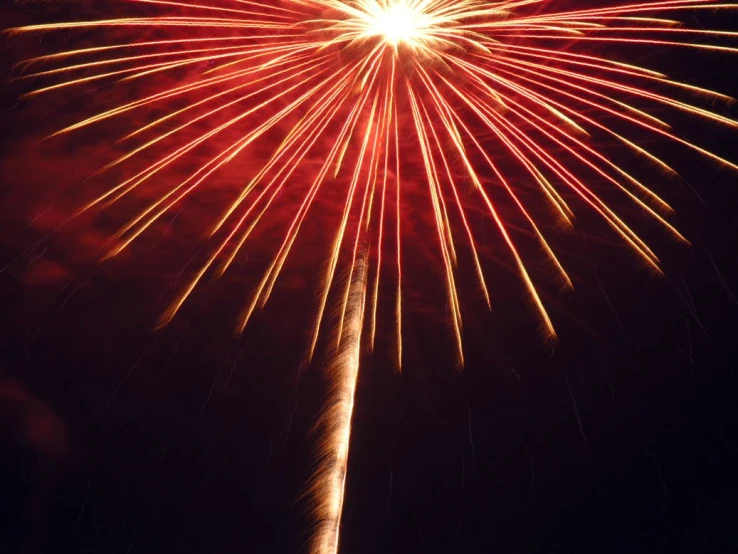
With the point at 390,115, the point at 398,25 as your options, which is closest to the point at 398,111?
the point at 390,115

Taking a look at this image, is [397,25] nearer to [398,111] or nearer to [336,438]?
[398,111]

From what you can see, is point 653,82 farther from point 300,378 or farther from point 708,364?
point 300,378

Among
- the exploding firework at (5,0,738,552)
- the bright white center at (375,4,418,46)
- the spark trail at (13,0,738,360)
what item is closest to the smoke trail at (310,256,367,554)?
the exploding firework at (5,0,738,552)

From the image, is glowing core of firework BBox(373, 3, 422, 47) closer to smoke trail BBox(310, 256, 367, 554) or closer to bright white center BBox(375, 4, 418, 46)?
bright white center BBox(375, 4, 418, 46)

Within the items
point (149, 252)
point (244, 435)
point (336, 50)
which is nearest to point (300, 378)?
point (244, 435)

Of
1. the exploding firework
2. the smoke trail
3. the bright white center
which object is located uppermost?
the bright white center

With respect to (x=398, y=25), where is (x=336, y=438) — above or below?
below
